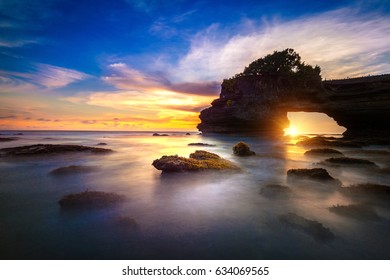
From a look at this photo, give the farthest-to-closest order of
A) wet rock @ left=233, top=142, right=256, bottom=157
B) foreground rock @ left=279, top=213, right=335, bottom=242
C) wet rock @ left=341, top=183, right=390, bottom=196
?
wet rock @ left=233, top=142, right=256, bottom=157 → wet rock @ left=341, top=183, right=390, bottom=196 → foreground rock @ left=279, top=213, right=335, bottom=242

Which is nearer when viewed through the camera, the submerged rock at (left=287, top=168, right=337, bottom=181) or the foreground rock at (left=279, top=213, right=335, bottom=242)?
the foreground rock at (left=279, top=213, right=335, bottom=242)

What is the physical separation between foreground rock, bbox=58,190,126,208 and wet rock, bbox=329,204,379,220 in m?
5.46

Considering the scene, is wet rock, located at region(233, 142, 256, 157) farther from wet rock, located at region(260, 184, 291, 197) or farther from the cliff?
the cliff

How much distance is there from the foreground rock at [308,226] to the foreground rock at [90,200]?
164 inches

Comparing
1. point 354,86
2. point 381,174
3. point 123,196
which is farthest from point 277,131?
point 123,196

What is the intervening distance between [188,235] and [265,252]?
1345 mm

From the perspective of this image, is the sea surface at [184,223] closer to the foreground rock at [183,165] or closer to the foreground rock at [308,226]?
the foreground rock at [308,226]

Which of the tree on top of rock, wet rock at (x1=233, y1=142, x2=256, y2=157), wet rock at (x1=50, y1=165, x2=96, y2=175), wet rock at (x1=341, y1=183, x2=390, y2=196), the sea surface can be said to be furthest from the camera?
the tree on top of rock

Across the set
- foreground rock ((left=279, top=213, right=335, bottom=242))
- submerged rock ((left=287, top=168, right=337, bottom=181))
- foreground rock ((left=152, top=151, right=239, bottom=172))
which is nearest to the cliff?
submerged rock ((left=287, top=168, right=337, bottom=181))

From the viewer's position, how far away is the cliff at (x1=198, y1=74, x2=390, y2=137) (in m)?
29.5

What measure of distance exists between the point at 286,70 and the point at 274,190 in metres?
35.5

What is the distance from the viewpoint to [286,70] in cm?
3619

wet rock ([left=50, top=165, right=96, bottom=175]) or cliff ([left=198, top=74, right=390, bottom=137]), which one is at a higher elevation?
cliff ([left=198, top=74, right=390, bottom=137])

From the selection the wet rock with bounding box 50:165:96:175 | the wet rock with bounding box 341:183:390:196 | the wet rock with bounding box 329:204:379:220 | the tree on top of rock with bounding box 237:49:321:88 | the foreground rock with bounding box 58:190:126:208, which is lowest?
the wet rock with bounding box 341:183:390:196
